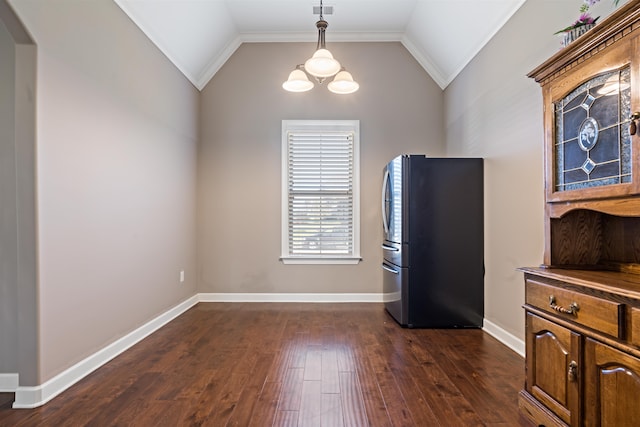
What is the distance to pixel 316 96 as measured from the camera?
15.7 ft

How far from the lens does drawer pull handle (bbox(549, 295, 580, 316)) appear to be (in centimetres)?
162

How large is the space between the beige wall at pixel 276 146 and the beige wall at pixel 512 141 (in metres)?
1.03

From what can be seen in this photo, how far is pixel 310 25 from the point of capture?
4492 millimetres

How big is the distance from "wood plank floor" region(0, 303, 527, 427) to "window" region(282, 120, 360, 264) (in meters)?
1.29

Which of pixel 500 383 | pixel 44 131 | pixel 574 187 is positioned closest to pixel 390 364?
pixel 500 383

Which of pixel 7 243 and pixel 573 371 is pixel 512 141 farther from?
pixel 7 243

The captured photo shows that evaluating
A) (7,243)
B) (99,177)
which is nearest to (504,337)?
(99,177)

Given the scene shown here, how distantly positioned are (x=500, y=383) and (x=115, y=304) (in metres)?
2.82

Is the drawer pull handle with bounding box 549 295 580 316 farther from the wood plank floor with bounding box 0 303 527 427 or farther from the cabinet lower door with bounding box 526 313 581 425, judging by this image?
the wood plank floor with bounding box 0 303 527 427

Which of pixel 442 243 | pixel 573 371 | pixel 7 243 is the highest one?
pixel 7 243

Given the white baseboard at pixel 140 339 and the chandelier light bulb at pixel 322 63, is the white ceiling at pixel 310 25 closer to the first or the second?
the chandelier light bulb at pixel 322 63

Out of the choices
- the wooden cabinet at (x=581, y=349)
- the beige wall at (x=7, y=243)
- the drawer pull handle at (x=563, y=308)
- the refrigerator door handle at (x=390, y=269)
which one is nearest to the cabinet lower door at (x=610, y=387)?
the wooden cabinet at (x=581, y=349)

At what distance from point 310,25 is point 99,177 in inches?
120

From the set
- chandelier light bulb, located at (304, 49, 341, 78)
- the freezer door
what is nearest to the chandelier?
chandelier light bulb, located at (304, 49, 341, 78)
